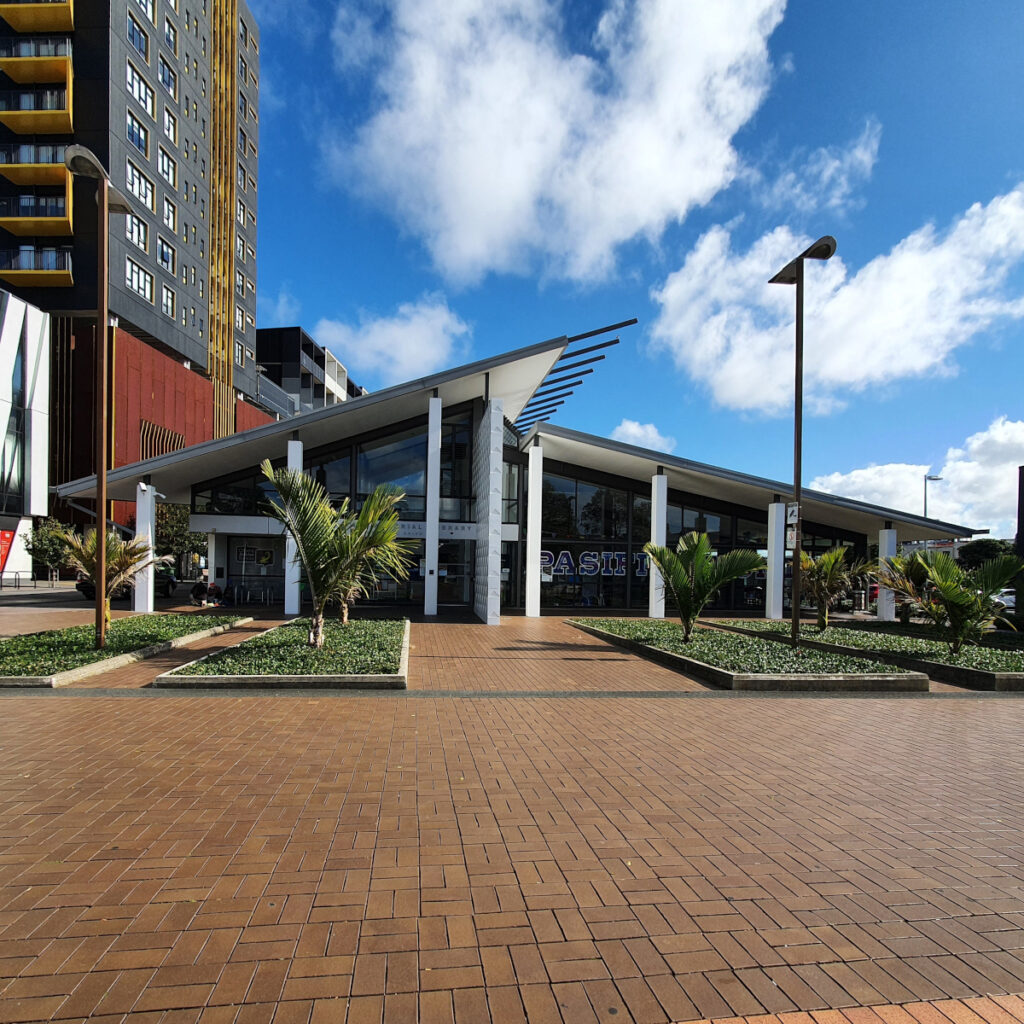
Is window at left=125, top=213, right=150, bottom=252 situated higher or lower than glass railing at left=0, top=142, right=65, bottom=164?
lower

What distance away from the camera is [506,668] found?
36.5ft

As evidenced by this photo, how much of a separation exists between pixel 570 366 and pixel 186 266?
35.7 meters

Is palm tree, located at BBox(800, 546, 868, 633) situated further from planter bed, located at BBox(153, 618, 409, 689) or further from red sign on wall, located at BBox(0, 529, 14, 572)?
red sign on wall, located at BBox(0, 529, 14, 572)

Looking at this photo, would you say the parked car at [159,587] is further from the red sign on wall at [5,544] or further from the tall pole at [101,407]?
the tall pole at [101,407]

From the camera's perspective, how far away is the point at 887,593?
22.2 metres

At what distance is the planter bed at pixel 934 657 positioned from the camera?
10305 millimetres

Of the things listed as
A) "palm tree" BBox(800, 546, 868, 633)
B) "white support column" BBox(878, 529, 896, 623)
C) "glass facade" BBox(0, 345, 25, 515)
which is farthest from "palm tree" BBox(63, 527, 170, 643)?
"glass facade" BBox(0, 345, 25, 515)

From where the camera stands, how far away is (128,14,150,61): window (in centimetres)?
3956

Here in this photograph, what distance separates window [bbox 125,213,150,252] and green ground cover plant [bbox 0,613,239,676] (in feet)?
104

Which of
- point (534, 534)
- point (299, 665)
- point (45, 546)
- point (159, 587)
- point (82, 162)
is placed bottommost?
point (159, 587)

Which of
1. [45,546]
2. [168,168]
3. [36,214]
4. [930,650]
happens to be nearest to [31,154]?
[36,214]

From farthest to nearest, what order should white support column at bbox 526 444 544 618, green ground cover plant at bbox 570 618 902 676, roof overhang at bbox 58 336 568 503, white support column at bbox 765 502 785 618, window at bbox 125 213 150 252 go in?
1. window at bbox 125 213 150 252
2. white support column at bbox 765 502 785 618
3. white support column at bbox 526 444 544 618
4. roof overhang at bbox 58 336 568 503
5. green ground cover plant at bbox 570 618 902 676

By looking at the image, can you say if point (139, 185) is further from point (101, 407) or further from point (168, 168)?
point (101, 407)

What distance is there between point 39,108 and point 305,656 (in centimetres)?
4273
